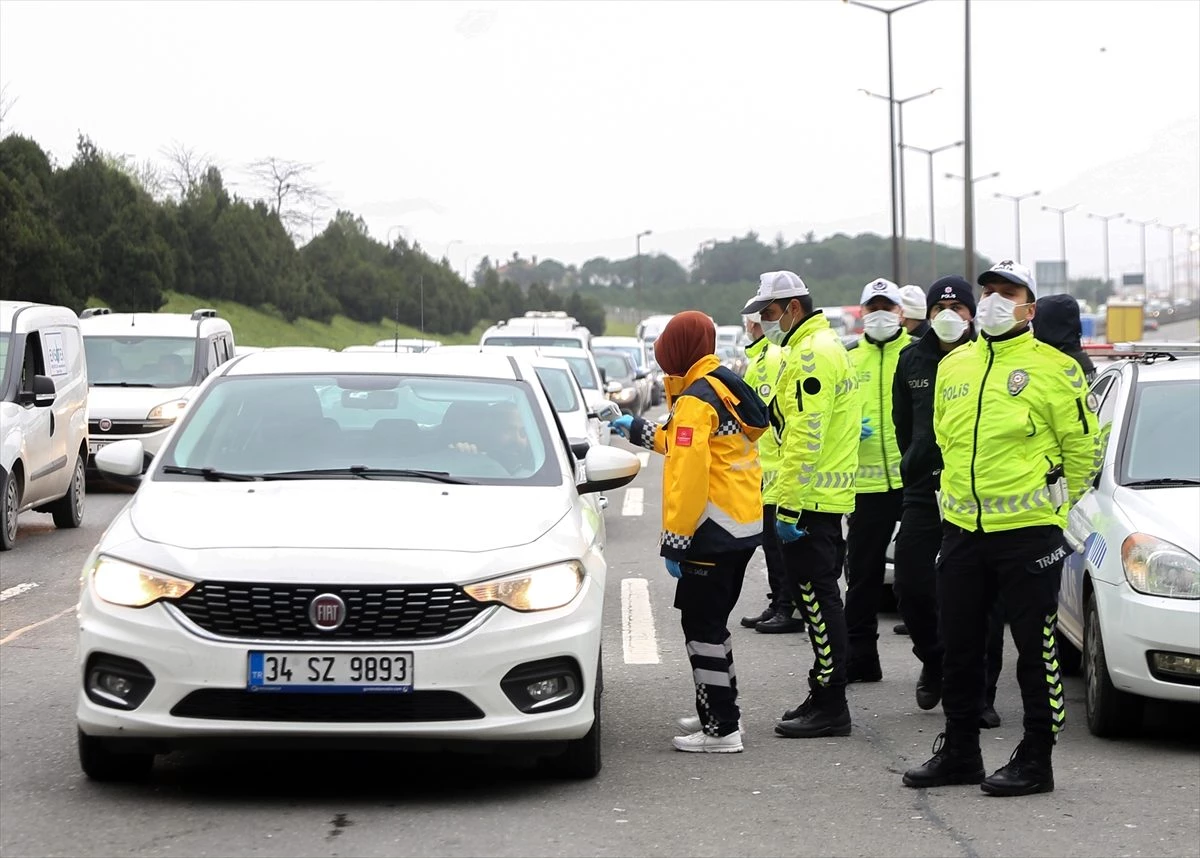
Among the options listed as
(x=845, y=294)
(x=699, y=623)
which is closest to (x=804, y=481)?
(x=699, y=623)

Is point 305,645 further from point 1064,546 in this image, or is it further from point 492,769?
point 1064,546

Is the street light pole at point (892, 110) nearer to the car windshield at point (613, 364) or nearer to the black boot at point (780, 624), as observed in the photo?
the car windshield at point (613, 364)

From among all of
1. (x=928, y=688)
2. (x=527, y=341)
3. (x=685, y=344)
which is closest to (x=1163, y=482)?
(x=928, y=688)

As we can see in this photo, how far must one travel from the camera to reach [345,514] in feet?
21.3

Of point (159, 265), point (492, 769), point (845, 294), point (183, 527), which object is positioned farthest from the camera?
point (845, 294)

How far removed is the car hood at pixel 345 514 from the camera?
6.29 metres

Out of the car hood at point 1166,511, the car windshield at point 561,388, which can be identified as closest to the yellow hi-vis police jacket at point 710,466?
the car hood at point 1166,511

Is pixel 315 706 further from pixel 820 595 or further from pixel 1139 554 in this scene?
pixel 1139 554

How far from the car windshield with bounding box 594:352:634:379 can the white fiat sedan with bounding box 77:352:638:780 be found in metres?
30.4

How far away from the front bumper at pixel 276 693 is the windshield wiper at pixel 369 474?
0.93m

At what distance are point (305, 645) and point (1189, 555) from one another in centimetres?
346

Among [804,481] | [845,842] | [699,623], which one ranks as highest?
[804,481]

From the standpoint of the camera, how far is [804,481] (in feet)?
25.3

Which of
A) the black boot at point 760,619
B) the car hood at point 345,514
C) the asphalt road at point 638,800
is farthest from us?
the black boot at point 760,619
